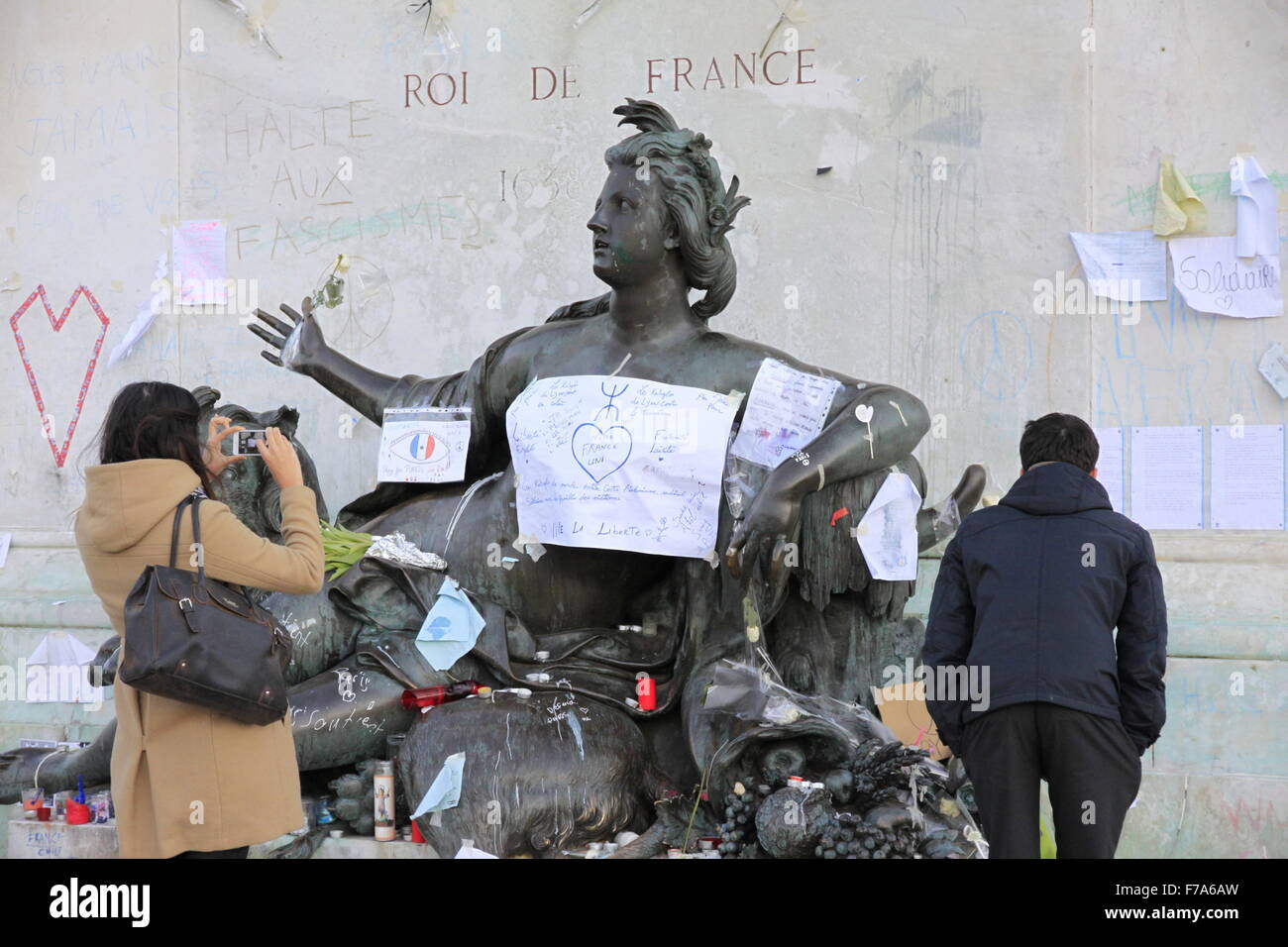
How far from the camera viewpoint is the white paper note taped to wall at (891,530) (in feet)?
14.2

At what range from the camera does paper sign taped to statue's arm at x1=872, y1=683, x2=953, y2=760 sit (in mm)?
4598

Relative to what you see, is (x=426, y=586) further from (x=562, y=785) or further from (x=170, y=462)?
(x=170, y=462)

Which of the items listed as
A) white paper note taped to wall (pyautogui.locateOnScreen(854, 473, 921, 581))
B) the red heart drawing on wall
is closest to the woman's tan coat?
white paper note taped to wall (pyautogui.locateOnScreen(854, 473, 921, 581))

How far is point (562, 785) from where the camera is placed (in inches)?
165

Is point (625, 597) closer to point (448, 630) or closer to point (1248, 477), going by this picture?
point (448, 630)

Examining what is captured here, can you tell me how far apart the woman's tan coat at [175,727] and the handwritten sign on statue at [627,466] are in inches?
53.2

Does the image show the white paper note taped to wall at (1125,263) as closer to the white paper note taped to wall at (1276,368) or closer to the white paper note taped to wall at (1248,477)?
the white paper note taped to wall at (1276,368)

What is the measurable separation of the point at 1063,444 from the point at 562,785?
1564mm

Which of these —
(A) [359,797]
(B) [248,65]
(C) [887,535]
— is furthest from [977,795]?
(B) [248,65]

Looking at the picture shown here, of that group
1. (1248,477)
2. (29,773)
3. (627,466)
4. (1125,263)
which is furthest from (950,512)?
(29,773)

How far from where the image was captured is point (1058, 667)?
3354mm

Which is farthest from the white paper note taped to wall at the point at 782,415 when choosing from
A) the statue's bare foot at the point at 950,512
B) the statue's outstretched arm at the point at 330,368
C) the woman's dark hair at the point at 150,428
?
the woman's dark hair at the point at 150,428

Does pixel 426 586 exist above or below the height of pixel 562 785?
above

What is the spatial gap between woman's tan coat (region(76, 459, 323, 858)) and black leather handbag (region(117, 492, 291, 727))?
1.4 inches
